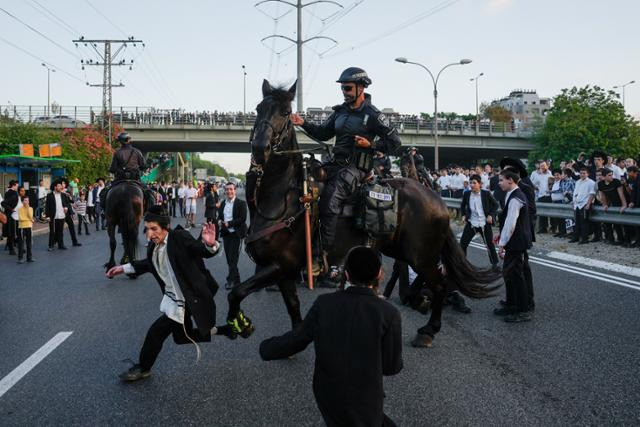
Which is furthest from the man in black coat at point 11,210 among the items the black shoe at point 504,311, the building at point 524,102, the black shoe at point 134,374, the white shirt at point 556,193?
the building at point 524,102

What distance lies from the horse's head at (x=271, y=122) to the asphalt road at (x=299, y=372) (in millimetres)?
2078

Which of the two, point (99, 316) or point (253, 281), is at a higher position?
point (253, 281)

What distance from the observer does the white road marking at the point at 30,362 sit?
479 cm

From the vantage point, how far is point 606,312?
7.29 m

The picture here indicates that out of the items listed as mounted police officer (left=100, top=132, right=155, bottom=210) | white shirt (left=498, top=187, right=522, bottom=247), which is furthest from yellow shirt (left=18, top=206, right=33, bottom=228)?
white shirt (left=498, top=187, right=522, bottom=247)

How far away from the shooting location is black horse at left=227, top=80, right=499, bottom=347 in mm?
5246

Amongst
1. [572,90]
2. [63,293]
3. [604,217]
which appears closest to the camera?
[63,293]

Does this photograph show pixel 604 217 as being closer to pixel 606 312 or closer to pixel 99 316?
pixel 606 312

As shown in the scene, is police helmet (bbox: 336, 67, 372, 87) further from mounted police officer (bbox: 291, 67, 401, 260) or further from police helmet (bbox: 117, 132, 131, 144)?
police helmet (bbox: 117, 132, 131, 144)

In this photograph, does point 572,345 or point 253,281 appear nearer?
point 253,281

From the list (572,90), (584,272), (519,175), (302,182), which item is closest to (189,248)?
(302,182)

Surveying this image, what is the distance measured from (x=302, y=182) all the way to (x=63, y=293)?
5.59m

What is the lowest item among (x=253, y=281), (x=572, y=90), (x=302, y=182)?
(x=253, y=281)

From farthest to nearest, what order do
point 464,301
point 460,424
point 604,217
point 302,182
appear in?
point 604,217 → point 464,301 → point 302,182 → point 460,424
